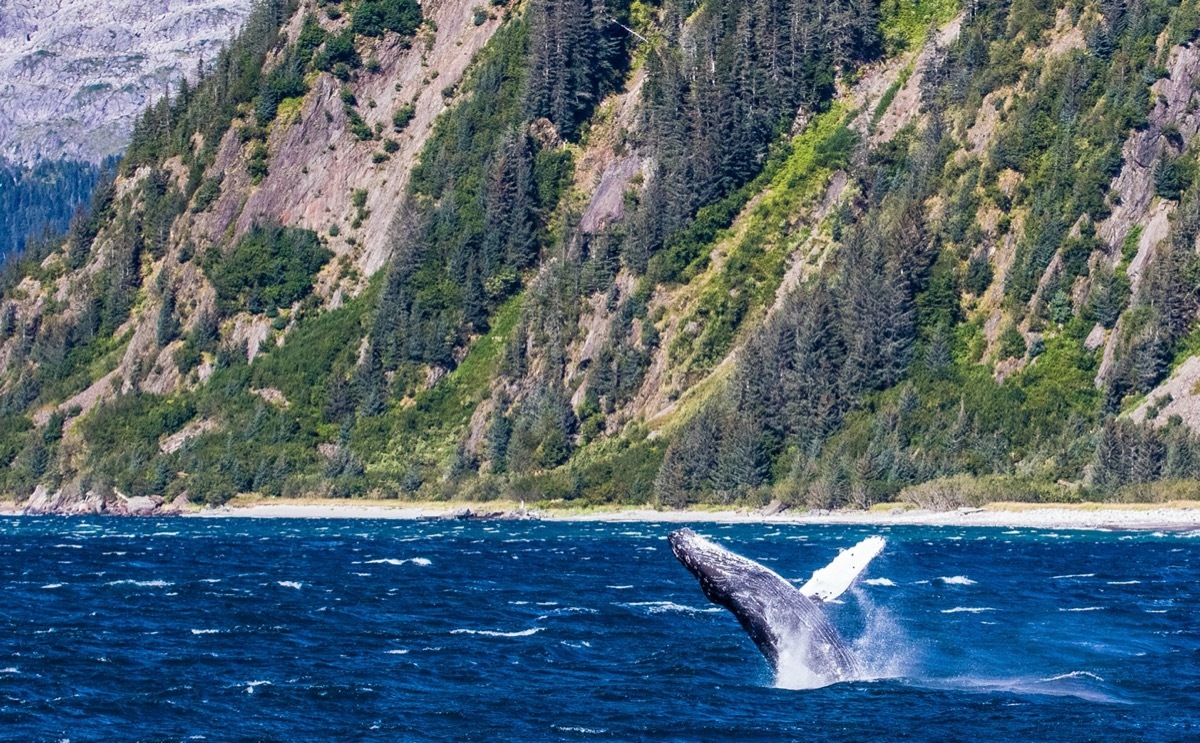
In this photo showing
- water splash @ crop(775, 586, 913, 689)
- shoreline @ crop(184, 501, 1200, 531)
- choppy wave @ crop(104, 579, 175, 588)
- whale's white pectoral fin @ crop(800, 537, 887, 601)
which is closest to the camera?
whale's white pectoral fin @ crop(800, 537, 887, 601)

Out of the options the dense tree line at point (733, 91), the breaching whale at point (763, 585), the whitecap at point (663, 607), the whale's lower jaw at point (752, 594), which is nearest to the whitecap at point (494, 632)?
the whitecap at point (663, 607)

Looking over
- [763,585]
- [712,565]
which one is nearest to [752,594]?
[763,585]

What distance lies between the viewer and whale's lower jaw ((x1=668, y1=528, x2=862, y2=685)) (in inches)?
1410

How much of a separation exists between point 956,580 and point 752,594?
43448 millimetres

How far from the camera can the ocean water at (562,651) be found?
4075 centimetres

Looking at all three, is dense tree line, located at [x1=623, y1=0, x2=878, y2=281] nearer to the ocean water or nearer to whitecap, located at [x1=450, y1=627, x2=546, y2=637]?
the ocean water

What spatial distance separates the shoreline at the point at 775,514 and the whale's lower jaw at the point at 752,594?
92.9 meters

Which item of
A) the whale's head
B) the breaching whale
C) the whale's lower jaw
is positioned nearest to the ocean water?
the whale's lower jaw

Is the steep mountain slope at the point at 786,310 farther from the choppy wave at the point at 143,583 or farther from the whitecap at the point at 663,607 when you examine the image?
the whitecap at the point at 663,607

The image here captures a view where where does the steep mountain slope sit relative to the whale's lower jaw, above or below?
above

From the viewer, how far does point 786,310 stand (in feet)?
531

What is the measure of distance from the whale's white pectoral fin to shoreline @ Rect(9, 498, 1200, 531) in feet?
309

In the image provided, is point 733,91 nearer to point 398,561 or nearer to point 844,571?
point 398,561

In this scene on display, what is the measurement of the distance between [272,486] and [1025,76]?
77817 mm
